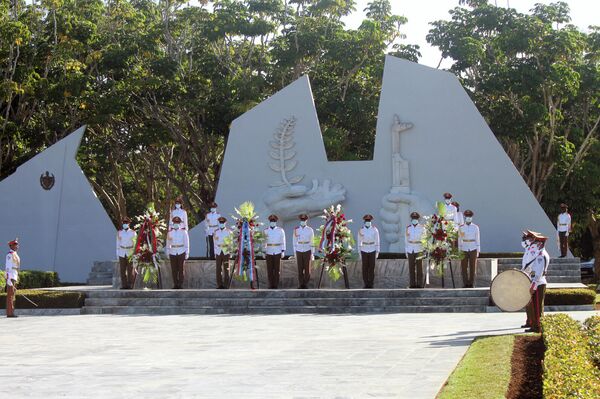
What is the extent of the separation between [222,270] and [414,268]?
398 centimetres

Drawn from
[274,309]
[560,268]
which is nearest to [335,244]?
[274,309]

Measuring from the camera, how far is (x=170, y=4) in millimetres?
33125

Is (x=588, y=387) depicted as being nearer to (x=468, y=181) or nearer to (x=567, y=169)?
(x=468, y=181)

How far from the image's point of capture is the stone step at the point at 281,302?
18.1 metres

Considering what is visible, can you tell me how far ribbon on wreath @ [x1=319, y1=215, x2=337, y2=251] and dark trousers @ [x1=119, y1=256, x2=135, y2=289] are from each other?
3.96 meters

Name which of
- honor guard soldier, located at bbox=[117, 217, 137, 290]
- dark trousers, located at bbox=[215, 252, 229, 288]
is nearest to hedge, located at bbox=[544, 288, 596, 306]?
dark trousers, located at bbox=[215, 252, 229, 288]

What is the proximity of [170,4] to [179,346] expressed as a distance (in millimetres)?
22402

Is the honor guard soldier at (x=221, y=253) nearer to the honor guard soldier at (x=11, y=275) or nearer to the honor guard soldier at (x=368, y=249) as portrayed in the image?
the honor guard soldier at (x=368, y=249)

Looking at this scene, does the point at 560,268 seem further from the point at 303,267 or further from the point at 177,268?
the point at 177,268

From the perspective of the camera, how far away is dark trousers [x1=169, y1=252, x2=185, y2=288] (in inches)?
814

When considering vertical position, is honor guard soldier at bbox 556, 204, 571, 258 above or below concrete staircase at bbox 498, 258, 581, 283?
above

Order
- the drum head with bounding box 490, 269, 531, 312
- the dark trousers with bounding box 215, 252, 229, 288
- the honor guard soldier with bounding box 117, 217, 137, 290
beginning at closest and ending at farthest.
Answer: the drum head with bounding box 490, 269, 531, 312 < the dark trousers with bounding box 215, 252, 229, 288 < the honor guard soldier with bounding box 117, 217, 137, 290

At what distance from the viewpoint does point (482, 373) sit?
9.00m

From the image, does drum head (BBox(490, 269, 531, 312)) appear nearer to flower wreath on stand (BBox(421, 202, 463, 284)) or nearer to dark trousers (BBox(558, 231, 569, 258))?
flower wreath on stand (BBox(421, 202, 463, 284))
